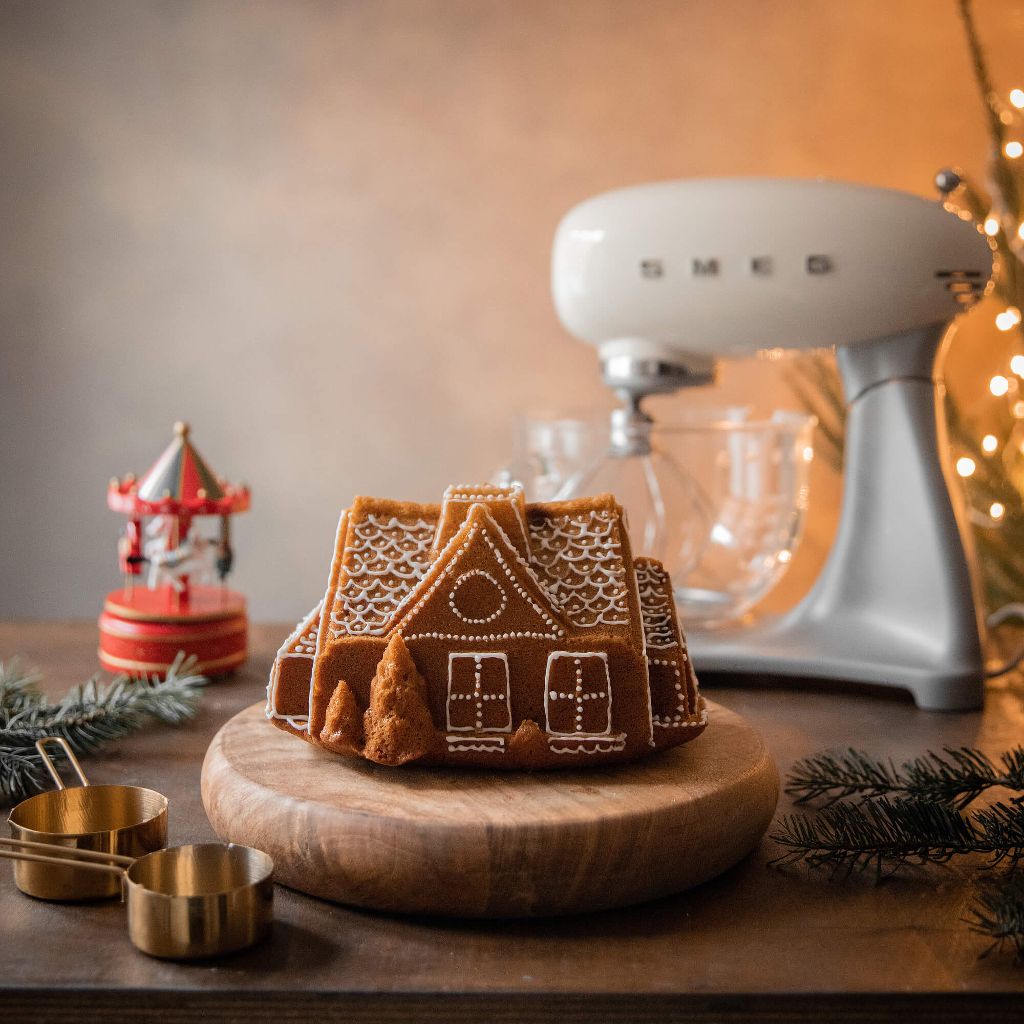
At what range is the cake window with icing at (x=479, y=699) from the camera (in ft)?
1.69

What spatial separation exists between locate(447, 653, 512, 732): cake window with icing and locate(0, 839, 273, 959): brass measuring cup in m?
0.11

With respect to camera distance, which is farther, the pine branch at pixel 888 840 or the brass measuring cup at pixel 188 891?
the pine branch at pixel 888 840

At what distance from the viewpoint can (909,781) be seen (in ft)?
2.04

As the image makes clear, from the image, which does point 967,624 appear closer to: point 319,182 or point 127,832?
point 127,832

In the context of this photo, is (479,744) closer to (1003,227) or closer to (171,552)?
(171,552)

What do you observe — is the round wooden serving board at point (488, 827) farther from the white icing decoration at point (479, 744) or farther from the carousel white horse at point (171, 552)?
the carousel white horse at point (171, 552)

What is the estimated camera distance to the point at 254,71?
4.92 ft

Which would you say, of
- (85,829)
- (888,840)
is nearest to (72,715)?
(85,829)

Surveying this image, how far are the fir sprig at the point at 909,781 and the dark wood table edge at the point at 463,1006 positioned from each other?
17 cm

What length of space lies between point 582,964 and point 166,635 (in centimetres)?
54

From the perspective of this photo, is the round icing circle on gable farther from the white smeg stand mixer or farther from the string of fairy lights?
the string of fairy lights

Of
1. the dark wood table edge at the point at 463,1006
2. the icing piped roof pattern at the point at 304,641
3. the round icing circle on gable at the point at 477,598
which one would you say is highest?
the round icing circle on gable at the point at 477,598

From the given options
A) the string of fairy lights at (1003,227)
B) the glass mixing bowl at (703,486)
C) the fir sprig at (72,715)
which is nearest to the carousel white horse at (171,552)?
the fir sprig at (72,715)

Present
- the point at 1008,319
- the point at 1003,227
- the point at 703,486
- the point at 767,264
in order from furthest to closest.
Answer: the point at 1008,319, the point at 1003,227, the point at 703,486, the point at 767,264
